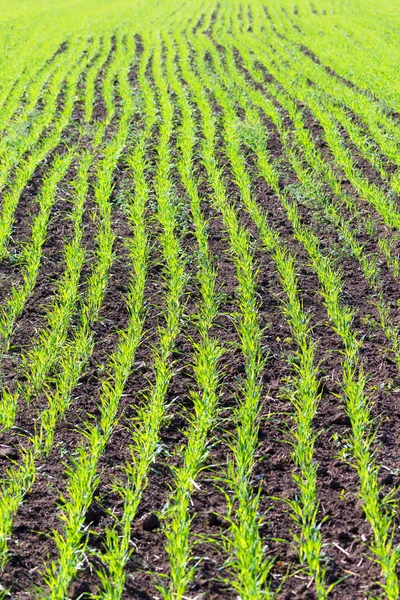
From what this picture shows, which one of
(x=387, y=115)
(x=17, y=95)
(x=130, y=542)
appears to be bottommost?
(x=387, y=115)

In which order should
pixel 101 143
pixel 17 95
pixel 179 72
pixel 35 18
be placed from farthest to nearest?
pixel 35 18 → pixel 179 72 → pixel 17 95 → pixel 101 143

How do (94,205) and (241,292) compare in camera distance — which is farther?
(94,205)

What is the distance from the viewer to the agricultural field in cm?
318

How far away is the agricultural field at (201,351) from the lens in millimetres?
3178

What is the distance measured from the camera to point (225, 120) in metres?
9.81

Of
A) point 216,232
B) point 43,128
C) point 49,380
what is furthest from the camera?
point 43,128

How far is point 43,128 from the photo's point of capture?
968 cm

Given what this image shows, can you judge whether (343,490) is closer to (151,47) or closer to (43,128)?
(43,128)

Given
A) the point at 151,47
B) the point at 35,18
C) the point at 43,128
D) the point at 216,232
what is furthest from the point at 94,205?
the point at 35,18

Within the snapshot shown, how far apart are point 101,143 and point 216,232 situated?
3.19 m

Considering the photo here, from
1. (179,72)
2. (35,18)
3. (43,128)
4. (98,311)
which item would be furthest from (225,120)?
(35,18)

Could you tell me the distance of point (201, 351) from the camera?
456cm

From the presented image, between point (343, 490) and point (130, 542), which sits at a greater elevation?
point (130, 542)

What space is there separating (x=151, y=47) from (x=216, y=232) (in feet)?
38.8
